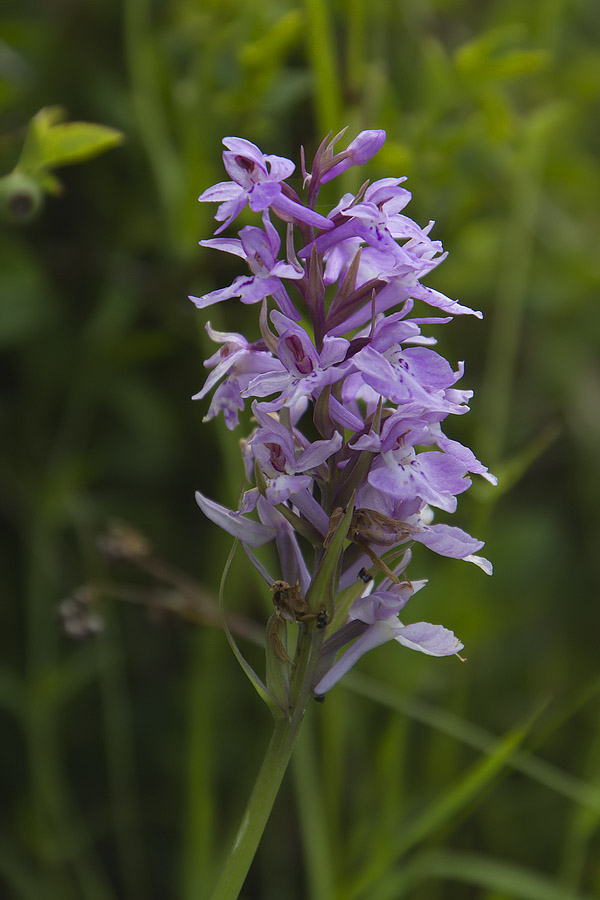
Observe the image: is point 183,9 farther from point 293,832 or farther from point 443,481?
point 293,832

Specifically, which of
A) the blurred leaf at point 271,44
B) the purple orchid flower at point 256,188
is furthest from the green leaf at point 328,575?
the blurred leaf at point 271,44

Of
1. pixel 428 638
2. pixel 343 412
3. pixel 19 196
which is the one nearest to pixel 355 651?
pixel 428 638

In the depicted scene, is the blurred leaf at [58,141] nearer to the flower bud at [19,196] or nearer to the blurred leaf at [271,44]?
the flower bud at [19,196]

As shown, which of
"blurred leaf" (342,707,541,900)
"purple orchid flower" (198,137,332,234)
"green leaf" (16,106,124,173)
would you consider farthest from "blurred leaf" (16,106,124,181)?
"blurred leaf" (342,707,541,900)

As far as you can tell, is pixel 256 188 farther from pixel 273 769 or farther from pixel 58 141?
pixel 273 769

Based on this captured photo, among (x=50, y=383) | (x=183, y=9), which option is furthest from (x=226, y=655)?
(x=183, y=9)
